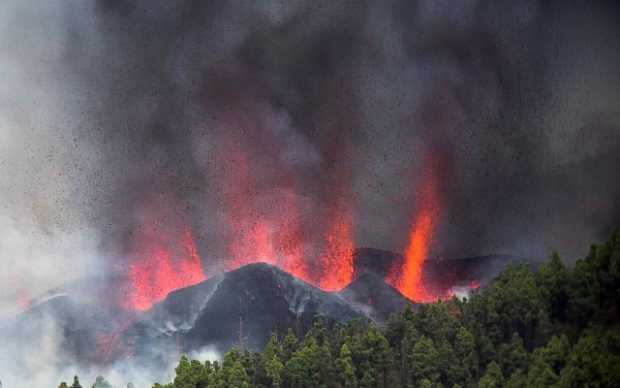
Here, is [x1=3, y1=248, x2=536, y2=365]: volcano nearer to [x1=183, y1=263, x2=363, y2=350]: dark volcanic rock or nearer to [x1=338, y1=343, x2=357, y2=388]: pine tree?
[x1=183, y1=263, x2=363, y2=350]: dark volcanic rock

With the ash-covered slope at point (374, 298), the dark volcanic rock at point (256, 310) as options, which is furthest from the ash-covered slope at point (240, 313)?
the ash-covered slope at point (374, 298)

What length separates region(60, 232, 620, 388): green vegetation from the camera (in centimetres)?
4162

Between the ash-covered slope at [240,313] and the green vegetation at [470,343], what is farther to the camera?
the ash-covered slope at [240,313]

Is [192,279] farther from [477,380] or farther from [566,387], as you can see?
[566,387]

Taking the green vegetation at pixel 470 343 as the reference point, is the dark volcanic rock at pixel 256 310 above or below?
above

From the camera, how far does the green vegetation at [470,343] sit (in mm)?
41625

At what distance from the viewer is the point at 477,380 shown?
43.9 meters

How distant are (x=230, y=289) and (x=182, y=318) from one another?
264cm

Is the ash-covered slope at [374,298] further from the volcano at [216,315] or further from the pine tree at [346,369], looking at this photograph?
the pine tree at [346,369]

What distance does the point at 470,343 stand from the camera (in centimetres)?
4431

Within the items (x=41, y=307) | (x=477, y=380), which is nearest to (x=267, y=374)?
(x=477, y=380)

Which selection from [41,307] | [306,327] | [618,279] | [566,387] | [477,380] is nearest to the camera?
[566,387]

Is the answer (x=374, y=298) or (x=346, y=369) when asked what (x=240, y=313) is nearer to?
(x=374, y=298)

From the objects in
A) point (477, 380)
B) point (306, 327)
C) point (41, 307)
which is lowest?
point (477, 380)
